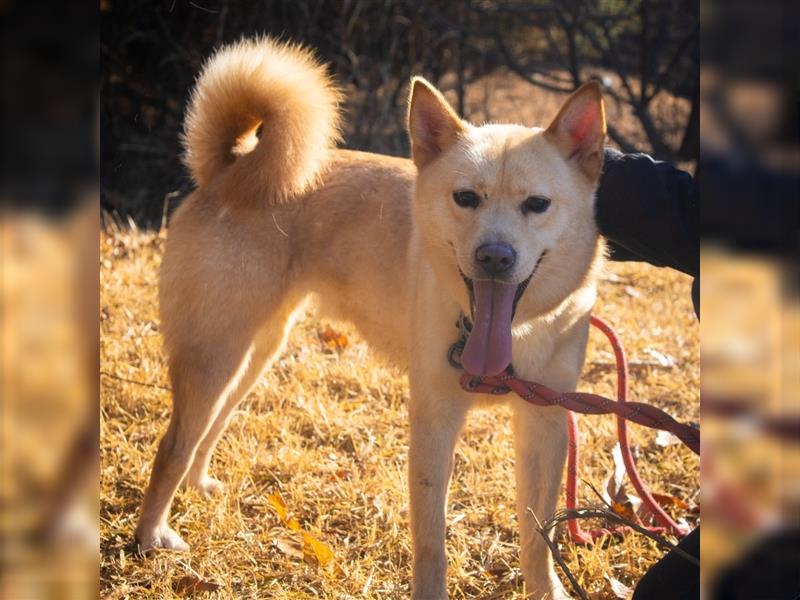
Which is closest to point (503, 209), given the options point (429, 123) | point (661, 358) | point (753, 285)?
point (429, 123)

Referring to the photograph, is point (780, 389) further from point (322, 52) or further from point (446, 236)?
point (322, 52)

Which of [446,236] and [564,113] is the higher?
[564,113]

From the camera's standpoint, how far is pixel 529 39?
27.5 feet

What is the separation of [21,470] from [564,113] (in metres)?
2.14

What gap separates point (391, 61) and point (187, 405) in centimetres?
494

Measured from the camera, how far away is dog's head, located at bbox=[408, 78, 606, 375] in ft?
7.61

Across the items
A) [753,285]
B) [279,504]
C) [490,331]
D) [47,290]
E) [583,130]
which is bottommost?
[279,504]

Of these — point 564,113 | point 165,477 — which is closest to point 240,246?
point 165,477

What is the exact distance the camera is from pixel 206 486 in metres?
3.20

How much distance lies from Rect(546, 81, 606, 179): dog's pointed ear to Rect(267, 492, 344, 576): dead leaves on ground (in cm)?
140

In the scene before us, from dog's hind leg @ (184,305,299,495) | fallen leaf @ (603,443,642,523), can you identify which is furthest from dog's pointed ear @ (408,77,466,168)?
fallen leaf @ (603,443,642,523)

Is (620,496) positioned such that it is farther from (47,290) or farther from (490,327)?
(47,290)

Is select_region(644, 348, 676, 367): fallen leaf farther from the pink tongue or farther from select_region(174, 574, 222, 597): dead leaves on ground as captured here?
select_region(174, 574, 222, 597): dead leaves on ground

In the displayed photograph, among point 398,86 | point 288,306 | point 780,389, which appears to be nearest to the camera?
point 780,389
